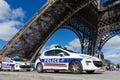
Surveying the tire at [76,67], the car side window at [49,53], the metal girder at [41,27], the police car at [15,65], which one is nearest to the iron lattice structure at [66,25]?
the metal girder at [41,27]

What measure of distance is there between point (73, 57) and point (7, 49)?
30130 mm

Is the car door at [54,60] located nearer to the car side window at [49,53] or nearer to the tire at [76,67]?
the car side window at [49,53]

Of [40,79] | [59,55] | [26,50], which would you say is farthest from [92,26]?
[40,79]

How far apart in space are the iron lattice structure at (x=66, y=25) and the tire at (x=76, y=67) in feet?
83.0

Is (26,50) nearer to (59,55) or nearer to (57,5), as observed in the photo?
(57,5)

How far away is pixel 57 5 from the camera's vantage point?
39.8m

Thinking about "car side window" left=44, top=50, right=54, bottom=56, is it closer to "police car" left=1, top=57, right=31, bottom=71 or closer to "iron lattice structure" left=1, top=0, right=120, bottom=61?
"police car" left=1, top=57, right=31, bottom=71

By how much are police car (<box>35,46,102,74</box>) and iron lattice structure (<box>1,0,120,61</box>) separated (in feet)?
76.2

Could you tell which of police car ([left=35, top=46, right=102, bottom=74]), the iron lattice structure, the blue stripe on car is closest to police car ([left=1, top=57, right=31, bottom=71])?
police car ([left=35, top=46, right=102, bottom=74])

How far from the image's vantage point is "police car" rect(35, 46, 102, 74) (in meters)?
13.5

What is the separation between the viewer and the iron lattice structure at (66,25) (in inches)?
1604

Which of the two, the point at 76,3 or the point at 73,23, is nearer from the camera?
the point at 76,3

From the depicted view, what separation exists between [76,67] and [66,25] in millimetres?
33509

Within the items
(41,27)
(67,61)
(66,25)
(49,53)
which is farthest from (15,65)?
(66,25)
